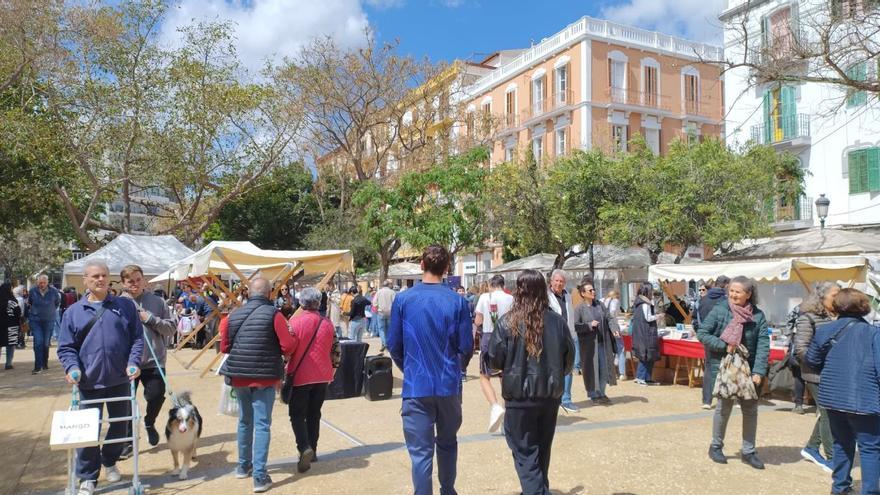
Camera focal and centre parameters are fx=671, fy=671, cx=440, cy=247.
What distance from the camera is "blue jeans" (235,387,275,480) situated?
5273 millimetres

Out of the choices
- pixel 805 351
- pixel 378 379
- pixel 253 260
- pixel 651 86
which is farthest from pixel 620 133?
pixel 805 351

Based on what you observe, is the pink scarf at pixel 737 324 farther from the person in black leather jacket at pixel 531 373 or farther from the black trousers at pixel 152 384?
the black trousers at pixel 152 384

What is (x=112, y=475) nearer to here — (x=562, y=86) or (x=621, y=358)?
(x=621, y=358)

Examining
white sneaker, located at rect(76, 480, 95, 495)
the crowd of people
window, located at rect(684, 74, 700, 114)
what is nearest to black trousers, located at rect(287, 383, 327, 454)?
the crowd of people

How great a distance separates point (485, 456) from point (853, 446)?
2.96 m

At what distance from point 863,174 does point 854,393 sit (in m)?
21.5

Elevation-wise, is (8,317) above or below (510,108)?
below

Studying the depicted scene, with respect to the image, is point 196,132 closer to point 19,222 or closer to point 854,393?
point 19,222

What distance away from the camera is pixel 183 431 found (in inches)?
217

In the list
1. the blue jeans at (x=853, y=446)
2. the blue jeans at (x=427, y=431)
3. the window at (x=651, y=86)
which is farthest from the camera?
the window at (x=651, y=86)

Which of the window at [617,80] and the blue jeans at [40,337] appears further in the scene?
the window at [617,80]

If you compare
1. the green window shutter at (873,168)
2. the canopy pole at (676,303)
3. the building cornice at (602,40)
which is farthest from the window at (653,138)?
the canopy pole at (676,303)

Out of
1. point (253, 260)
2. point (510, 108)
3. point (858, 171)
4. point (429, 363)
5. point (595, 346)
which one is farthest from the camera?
point (510, 108)

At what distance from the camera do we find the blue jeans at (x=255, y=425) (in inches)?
208
